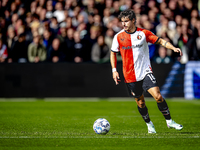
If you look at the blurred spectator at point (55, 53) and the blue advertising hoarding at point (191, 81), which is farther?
the blue advertising hoarding at point (191, 81)

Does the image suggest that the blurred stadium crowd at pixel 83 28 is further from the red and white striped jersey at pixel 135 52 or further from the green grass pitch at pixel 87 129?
the red and white striped jersey at pixel 135 52

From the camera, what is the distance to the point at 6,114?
9.86 metres

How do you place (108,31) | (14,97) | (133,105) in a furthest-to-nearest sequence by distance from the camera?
(14,97), (108,31), (133,105)

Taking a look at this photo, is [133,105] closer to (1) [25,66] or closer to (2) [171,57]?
(2) [171,57]

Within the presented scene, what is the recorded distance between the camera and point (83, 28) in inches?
531

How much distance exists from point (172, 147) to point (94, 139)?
130 centimetres

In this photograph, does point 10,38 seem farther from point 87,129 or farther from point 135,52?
point 135,52

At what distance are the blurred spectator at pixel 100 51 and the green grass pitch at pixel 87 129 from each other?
6.80 ft

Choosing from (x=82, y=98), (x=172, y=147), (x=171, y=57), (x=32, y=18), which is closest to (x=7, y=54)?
(x=32, y=18)

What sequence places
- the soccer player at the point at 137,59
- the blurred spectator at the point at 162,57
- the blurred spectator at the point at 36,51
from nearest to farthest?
the soccer player at the point at 137,59, the blurred spectator at the point at 36,51, the blurred spectator at the point at 162,57

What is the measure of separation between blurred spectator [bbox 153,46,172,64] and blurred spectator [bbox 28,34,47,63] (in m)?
4.02

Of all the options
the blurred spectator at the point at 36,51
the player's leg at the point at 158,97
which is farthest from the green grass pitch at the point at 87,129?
the blurred spectator at the point at 36,51

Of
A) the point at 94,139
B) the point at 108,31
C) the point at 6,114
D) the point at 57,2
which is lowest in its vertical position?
the point at 6,114

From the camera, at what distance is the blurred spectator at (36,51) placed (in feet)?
43.3
